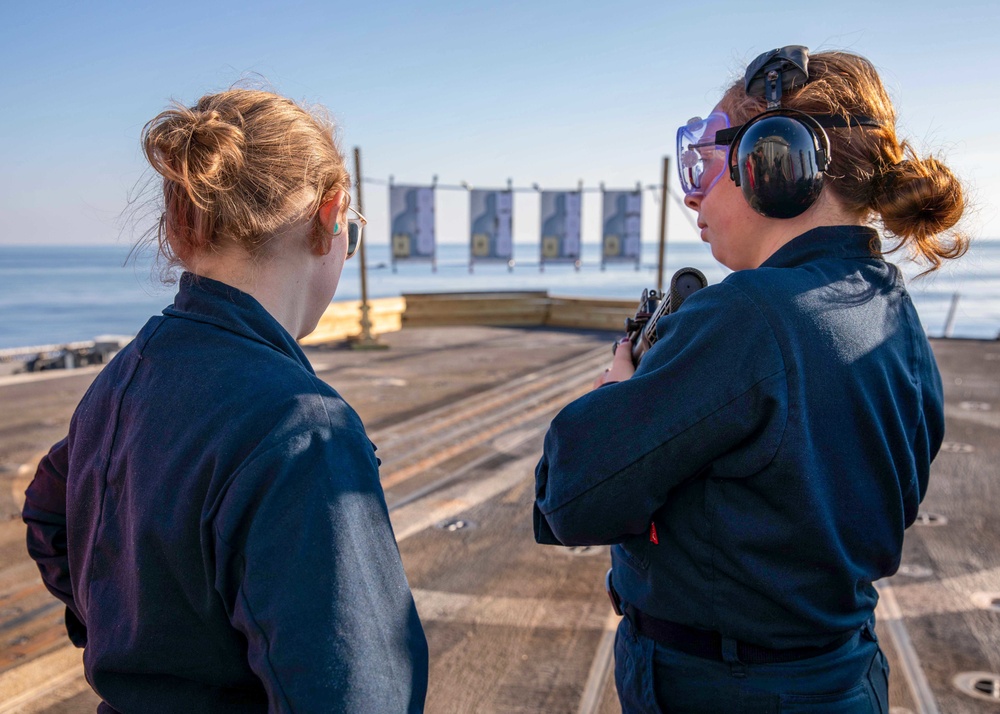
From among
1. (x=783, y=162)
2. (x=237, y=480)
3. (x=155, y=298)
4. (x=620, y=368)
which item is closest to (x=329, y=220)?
(x=237, y=480)

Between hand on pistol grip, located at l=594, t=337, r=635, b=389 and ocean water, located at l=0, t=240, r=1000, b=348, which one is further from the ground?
hand on pistol grip, located at l=594, t=337, r=635, b=389

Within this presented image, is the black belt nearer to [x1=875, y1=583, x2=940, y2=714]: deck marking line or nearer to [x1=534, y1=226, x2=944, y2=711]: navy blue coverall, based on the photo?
[x1=534, y1=226, x2=944, y2=711]: navy blue coverall

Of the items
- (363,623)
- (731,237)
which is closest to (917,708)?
(731,237)

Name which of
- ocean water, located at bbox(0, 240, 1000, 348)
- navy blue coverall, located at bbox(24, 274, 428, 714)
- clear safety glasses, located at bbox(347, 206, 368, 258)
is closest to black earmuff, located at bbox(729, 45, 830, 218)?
ocean water, located at bbox(0, 240, 1000, 348)

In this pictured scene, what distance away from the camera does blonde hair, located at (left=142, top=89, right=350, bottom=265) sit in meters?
1.21

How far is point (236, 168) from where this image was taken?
1214mm

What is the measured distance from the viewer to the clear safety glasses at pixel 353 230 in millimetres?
1497

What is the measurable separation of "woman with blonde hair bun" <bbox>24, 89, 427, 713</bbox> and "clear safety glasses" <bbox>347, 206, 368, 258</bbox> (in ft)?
0.36

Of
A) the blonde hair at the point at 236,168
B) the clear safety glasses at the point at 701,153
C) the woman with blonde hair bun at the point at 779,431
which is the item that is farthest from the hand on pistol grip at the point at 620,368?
the blonde hair at the point at 236,168

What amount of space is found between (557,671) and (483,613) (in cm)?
62

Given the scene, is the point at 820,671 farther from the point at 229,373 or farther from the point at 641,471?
the point at 229,373

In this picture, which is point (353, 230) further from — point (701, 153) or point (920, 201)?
point (920, 201)

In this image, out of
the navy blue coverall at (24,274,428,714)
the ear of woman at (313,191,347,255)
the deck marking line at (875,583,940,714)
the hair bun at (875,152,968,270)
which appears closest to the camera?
the navy blue coverall at (24,274,428,714)

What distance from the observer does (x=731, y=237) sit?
161cm
